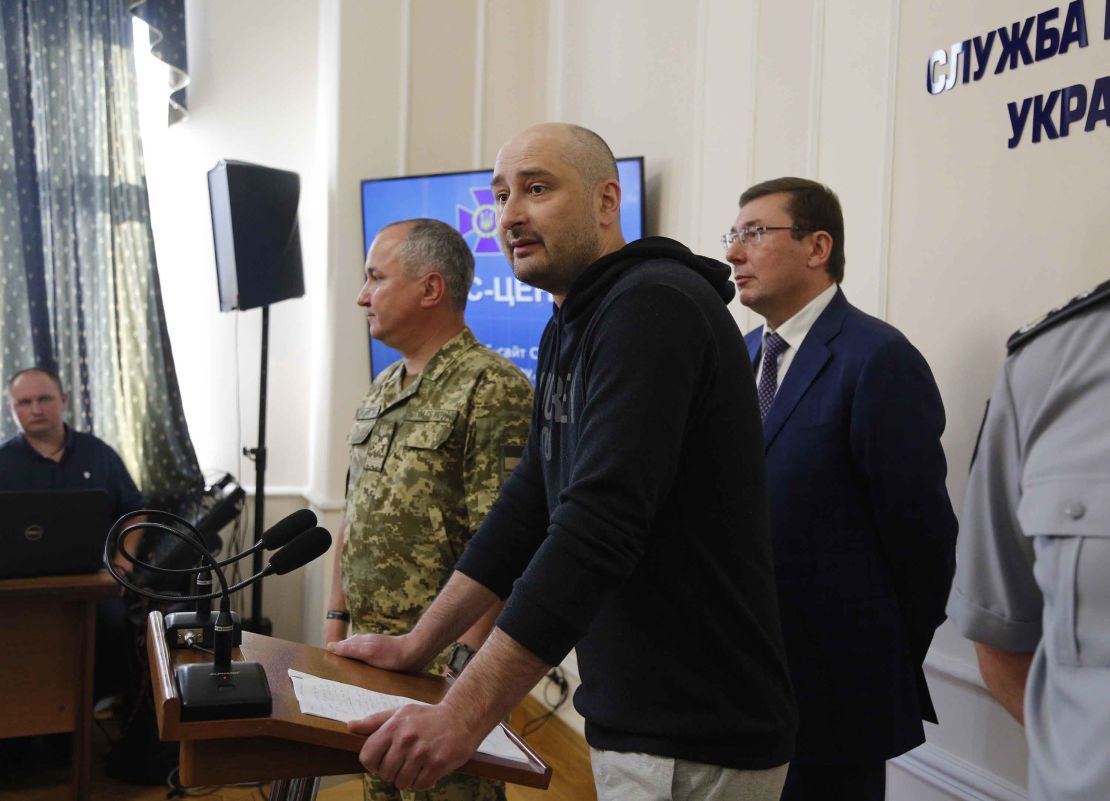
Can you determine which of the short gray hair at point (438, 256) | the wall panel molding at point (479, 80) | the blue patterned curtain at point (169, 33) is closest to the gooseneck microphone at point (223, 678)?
the short gray hair at point (438, 256)

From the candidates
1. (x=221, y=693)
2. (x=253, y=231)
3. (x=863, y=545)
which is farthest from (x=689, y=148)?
(x=221, y=693)

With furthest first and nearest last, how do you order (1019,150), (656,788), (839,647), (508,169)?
1. (1019,150)
2. (839,647)
3. (508,169)
4. (656,788)

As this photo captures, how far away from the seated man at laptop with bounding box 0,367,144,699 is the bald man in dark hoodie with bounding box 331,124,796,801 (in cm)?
A: 322

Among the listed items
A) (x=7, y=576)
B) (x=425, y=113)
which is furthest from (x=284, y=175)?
(x=7, y=576)

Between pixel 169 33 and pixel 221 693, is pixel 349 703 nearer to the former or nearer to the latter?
pixel 221 693

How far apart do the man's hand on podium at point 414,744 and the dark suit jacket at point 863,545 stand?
3.30 ft

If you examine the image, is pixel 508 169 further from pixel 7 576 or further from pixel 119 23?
pixel 119 23

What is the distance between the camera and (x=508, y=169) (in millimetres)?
1438

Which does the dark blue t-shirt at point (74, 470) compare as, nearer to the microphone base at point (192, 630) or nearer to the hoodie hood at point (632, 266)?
the microphone base at point (192, 630)

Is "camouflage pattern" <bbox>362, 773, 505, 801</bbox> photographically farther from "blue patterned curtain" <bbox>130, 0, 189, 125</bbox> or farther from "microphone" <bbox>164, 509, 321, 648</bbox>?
"blue patterned curtain" <bbox>130, 0, 189, 125</bbox>

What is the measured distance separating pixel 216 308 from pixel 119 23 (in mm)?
1359

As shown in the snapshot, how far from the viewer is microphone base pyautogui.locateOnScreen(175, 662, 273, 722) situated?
Result: 1.03 meters

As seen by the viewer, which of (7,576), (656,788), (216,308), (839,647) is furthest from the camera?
(216,308)

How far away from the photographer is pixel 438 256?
7.84 feet
